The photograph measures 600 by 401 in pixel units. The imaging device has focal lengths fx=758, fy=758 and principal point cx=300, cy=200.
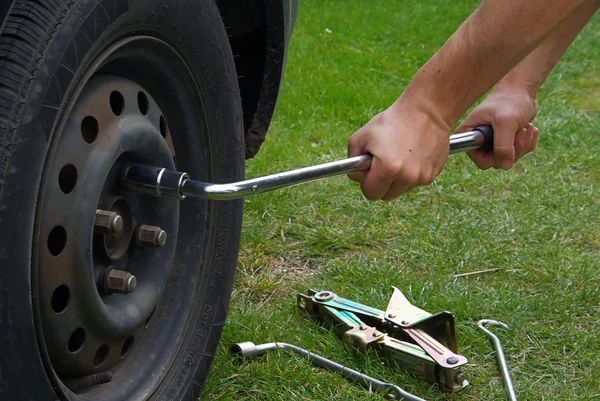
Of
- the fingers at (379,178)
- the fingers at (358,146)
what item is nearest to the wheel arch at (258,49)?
the fingers at (358,146)

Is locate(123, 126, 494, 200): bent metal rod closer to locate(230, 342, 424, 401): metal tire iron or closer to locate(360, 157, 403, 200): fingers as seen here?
locate(360, 157, 403, 200): fingers

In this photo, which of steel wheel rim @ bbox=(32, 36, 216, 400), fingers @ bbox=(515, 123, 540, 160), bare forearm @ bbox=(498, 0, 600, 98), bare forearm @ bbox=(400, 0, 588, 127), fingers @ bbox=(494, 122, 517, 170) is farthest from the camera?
bare forearm @ bbox=(498, 0, 600, 98)

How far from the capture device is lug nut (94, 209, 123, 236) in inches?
55.0

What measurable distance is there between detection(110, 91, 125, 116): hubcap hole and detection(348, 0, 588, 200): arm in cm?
49

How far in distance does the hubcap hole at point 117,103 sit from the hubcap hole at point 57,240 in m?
0.29

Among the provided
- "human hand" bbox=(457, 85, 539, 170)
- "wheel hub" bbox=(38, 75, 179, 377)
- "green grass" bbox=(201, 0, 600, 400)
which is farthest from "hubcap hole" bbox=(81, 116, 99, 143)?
"human hand" bbox=(457, 85, 539, 170)

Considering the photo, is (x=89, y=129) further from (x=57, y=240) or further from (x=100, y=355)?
(x=100, y=355)

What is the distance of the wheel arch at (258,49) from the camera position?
195 cm

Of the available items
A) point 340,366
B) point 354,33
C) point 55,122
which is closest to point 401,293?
point 340,366

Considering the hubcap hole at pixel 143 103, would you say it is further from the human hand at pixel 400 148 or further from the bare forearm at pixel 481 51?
the bare forearm at pixel 481 51

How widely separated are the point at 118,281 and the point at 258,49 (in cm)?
87

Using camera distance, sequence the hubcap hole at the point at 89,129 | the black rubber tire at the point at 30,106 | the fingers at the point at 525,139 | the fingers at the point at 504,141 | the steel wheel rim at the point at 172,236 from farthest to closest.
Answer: the fingers at the point at 525,139 → the fingers at the point at 504,141 → the hubcap hole at the point at 89,129 → the steel wheel rim at the point at 172,236 → the black rubber tire at the point at 30,106

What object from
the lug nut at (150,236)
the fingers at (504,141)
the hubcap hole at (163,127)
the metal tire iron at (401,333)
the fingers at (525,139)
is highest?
the hubcap hole at (163,127)

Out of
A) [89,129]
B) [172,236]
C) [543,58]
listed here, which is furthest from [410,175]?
[543,58]
